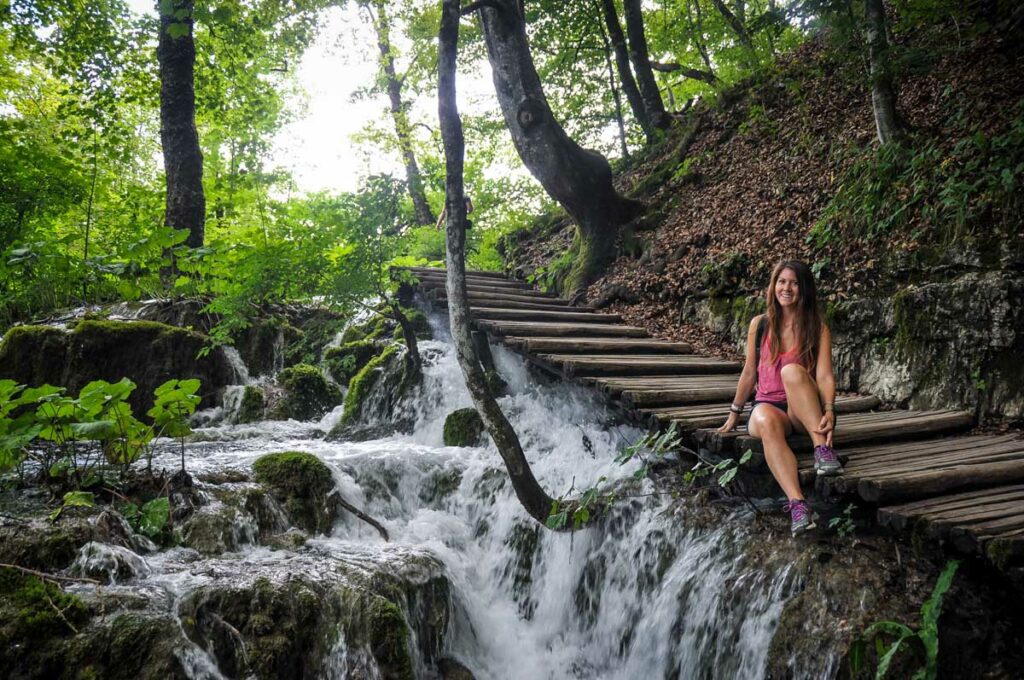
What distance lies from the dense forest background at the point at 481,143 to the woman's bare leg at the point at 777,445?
8.86 feet

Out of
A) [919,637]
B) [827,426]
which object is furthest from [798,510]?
[919,637]

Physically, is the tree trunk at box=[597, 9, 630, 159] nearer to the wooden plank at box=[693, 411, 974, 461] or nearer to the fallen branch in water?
the wooden plank at box=[693, 411, 974, 461]

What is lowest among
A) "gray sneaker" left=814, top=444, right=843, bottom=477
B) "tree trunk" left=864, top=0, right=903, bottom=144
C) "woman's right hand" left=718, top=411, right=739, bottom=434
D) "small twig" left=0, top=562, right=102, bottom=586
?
"small twig" left=0, top=562, right=102, bottom=586

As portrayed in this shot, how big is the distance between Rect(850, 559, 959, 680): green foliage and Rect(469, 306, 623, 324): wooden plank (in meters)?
5.78

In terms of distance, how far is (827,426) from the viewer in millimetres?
3418

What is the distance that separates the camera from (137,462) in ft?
17.5

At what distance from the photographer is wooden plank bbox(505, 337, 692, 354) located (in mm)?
6348

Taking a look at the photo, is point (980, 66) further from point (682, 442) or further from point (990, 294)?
point (682, 442)

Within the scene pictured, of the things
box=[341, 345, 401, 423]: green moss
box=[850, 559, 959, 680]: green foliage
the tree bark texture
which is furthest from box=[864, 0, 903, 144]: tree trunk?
box=[341, 345, 401, 423]: green moss

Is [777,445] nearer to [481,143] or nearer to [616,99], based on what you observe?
[616,99]

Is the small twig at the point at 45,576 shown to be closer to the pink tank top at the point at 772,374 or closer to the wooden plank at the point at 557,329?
the pink tank top at the point at 772,374

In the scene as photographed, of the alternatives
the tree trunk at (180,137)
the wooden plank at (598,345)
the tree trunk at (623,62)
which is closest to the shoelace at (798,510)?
the wooden plank at (598,345)

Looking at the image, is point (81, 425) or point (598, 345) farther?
point (598, 345)

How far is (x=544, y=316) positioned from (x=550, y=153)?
116 inches
